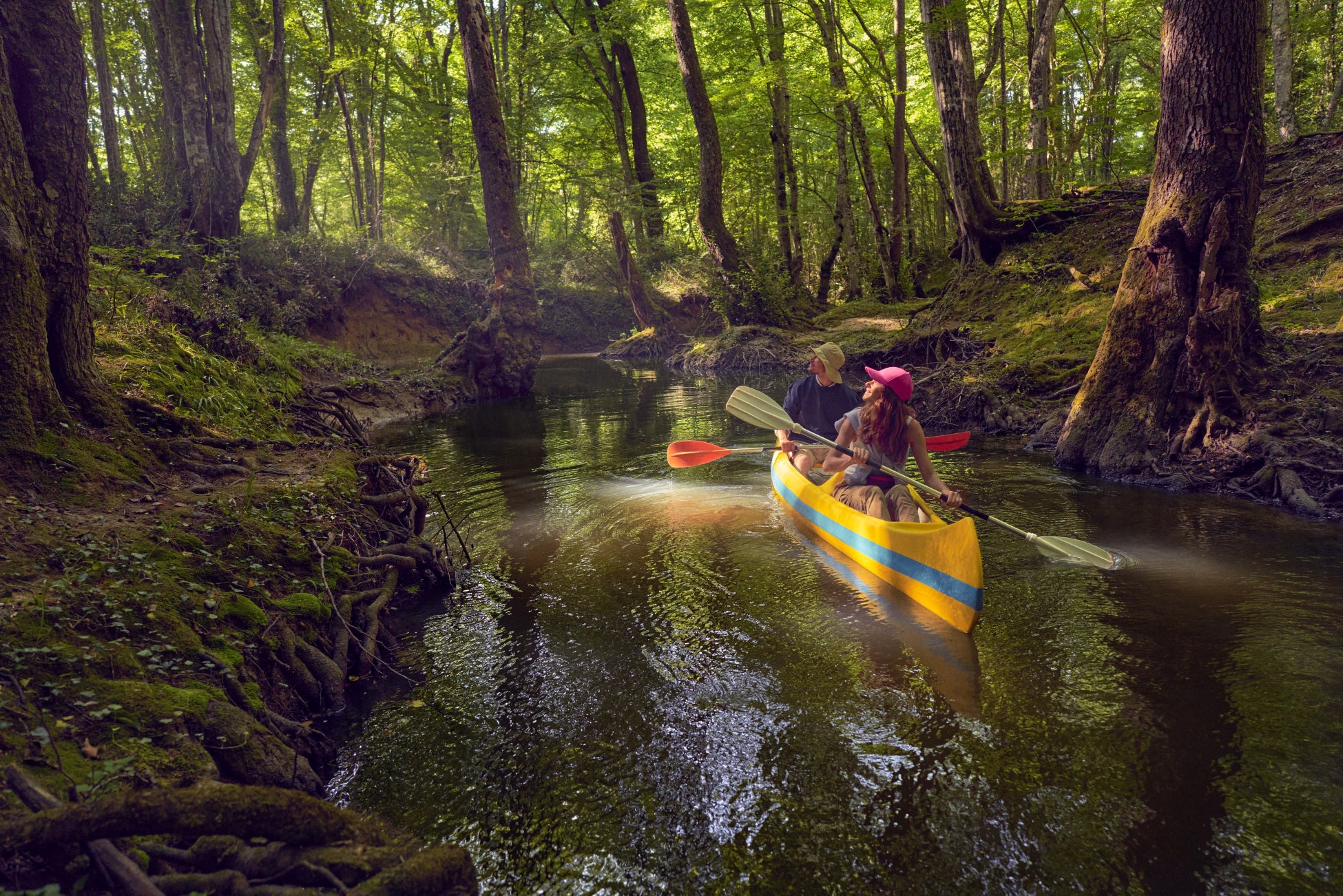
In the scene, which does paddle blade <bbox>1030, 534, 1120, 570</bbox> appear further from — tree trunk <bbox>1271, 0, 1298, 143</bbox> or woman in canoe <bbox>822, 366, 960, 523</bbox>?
tree trunk <bbox>1271, 0, 1298, 143</bbox>

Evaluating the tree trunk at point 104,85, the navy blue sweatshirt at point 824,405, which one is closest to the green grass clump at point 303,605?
the navy blue sweatshirt at point 824,405

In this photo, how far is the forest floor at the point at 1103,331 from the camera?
19.9 feet

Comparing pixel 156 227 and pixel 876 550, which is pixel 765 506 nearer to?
pixel 876 550

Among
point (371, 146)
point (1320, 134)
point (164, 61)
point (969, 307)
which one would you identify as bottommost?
point (969, 307)

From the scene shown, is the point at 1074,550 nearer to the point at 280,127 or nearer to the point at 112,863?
the point at 112,863

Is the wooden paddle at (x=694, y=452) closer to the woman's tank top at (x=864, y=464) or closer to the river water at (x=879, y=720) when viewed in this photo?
the woman's tank top at (x=864, y=464)

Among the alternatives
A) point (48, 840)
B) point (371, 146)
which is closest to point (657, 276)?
point (371, 146)

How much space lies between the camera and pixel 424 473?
7488mm

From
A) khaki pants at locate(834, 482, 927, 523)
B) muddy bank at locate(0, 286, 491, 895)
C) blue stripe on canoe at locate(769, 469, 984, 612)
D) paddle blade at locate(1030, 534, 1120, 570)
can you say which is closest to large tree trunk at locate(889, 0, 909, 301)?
blue stripe on canoe at locate(769, 469, 984, 612)

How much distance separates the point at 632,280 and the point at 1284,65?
50.4 feet

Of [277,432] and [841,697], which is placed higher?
[277,432]

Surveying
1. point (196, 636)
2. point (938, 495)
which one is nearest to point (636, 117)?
point (938, 495)

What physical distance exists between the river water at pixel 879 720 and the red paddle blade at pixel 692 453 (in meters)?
1.89

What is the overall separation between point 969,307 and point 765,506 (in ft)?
20.3
